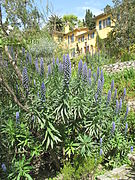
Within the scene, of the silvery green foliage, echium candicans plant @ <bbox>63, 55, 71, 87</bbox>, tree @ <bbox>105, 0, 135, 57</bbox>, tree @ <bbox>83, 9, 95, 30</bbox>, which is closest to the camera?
echium candicans plant @ <bbox>63, 55, 71, 87</bbox>

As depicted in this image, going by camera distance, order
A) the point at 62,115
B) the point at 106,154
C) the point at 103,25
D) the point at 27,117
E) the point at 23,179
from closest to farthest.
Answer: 1. the point at 62,115
2. the point at 27,117
3. the point at 23,179
4. the point at 106,154
5. the point at 103,25

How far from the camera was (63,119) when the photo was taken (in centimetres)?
312

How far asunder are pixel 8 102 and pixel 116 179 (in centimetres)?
253

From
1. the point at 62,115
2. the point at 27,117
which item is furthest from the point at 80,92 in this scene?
the point at 27,117

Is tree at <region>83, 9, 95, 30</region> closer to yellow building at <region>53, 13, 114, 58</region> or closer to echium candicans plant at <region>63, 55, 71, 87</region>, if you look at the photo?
yellow building at <region>53, 13, 114, 58</region>

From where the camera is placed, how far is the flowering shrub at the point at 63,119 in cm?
318

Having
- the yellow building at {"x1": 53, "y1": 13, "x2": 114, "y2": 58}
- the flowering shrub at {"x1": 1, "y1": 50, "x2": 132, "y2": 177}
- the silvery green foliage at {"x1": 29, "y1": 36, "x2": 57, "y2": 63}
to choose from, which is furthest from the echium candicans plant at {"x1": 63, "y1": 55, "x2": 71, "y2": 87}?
the yellow building at {"x1": 53, "y1": 13, "x2": 114, "y2": 58}

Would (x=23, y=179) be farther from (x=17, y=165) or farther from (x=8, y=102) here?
(x=8, y=102)

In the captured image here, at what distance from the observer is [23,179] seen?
11.6 feet

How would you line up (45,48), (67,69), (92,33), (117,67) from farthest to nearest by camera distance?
(92,33), (117,67), (45,48), (67,69)

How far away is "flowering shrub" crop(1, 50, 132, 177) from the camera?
3.18 metres

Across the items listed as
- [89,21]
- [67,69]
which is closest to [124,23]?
[67,69]

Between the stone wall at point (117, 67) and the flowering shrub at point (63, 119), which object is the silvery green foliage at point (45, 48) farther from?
the flowering shrub at point (63, 119)

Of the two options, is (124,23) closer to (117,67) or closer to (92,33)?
(117,67)
